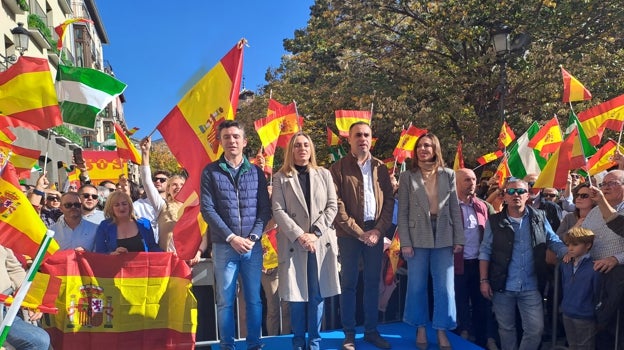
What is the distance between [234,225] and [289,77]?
20.6 metres

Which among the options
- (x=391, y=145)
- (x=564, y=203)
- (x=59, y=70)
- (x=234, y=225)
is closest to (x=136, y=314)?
(x=234, y=225)

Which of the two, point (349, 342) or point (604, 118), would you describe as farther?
point (604, 118)

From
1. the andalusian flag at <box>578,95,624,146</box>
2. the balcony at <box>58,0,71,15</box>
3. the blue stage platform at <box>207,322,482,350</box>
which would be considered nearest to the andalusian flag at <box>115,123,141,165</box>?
the blue stage platform at <box>207,322,482,350</box>

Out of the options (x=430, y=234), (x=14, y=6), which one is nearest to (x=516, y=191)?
(x=430, y=234)

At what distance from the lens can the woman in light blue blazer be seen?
4.69m

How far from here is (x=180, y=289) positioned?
4.58 metres

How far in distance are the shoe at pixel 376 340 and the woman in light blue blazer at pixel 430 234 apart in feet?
→ 1.00

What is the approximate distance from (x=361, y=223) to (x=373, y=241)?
21cm

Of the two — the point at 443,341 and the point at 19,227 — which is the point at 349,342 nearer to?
the point at 443,341

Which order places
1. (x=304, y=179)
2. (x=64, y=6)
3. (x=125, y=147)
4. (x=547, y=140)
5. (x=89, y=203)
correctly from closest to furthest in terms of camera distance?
(x=304, y=179), (x=89, y=203), (x=125, y=147), (x=547, y=140), (x=64, y=6)

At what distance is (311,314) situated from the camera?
4.48 m

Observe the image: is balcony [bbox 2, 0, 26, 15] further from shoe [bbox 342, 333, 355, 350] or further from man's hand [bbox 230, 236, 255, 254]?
shoe [bbox 342, 333, 355, 350]

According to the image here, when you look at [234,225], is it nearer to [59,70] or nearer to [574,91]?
[59,70]

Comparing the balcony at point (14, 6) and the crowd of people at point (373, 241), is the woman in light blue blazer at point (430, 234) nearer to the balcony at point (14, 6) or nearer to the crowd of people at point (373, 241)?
the crowd of people at point (373, 241)
